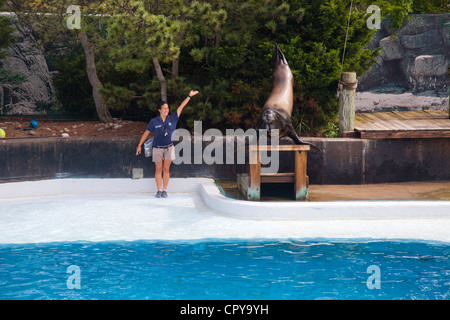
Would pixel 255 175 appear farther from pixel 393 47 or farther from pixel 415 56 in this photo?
pixel 415 56

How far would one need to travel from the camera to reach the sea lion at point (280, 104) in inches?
378

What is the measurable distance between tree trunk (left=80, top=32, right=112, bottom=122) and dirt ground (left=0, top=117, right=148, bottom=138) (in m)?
0.21

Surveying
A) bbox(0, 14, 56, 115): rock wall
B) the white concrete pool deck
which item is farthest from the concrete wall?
bbox(0, 14, 56, 115): rock wall

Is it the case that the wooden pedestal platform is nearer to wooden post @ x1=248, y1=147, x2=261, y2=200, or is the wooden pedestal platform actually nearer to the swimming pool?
wooden post @ x1=248, y1=147, x2=261, y2=200

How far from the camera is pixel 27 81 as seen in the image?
13.6m

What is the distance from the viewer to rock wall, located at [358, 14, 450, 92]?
16.1 m

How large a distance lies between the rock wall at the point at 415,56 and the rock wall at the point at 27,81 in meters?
8.51

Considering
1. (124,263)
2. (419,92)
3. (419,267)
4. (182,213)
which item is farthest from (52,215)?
(419,92)

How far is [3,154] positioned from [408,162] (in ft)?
24.2

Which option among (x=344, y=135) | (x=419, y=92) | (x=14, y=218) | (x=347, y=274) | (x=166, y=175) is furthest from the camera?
(x=419, y=92)

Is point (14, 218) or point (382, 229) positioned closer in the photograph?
point (382, 229)

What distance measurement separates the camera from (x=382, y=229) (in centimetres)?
813

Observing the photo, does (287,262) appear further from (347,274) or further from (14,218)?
(14,218)
